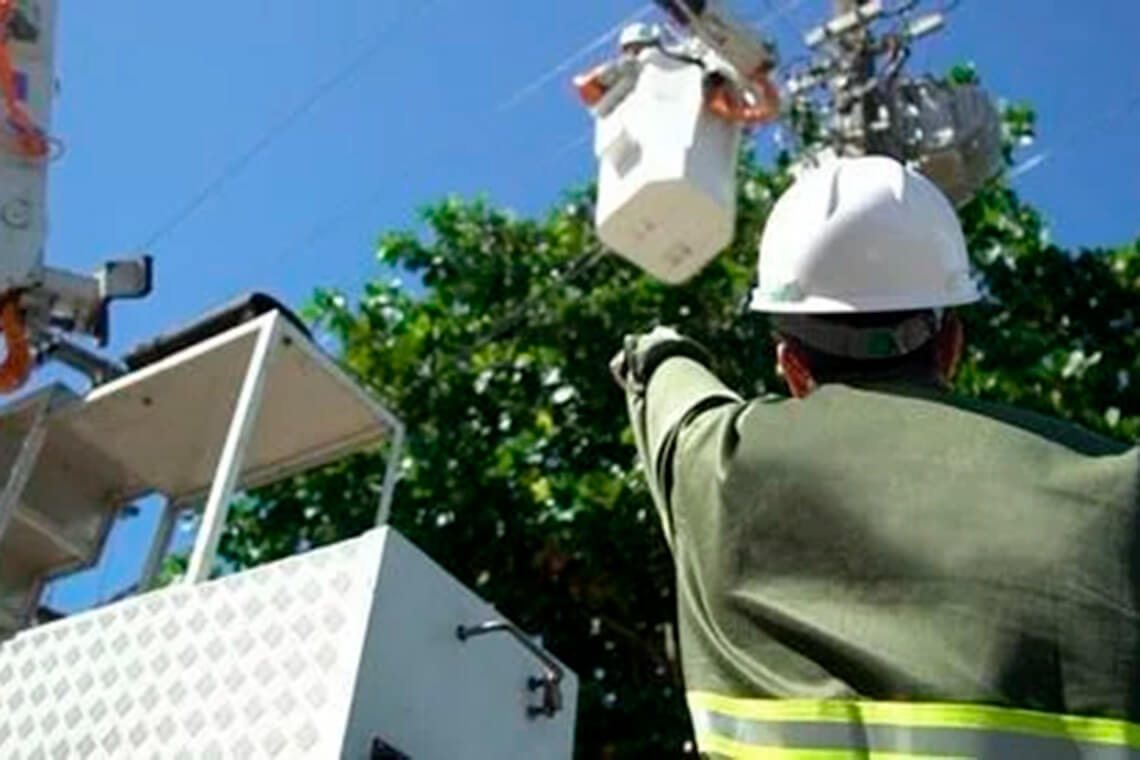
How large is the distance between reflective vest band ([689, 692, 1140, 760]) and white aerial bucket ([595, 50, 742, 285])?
423 centimetres

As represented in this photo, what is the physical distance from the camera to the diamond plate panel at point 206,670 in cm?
343

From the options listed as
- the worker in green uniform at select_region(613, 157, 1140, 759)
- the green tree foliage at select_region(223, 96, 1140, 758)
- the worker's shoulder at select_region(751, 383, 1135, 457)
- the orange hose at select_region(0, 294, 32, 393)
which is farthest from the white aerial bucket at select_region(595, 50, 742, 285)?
the worker's shoulder at select_region(751, 383, 1135, 457)

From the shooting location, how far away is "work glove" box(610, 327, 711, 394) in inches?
93.7

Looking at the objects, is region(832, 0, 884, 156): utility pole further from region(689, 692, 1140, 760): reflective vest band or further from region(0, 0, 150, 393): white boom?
region(689, 692, 1140, 760): reflective vest band

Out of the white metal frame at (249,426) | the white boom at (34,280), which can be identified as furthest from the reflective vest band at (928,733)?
the white boom at (34,280)

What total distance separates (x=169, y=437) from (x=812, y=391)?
3.06 m

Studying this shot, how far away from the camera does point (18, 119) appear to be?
5.72 m

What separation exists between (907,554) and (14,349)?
3869 millimetres

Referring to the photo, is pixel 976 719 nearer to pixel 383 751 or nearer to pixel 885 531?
pixel 885 531

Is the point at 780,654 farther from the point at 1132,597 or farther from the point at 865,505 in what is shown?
the point at 1132,597

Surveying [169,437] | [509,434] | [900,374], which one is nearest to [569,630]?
[509,434]

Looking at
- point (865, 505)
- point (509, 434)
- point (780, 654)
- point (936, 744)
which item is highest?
point (509, 434)

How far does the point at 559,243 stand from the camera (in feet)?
34.7

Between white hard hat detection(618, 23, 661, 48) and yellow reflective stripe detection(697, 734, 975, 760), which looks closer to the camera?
yellow reflective stripe detection(697, 734, 975, 760)
